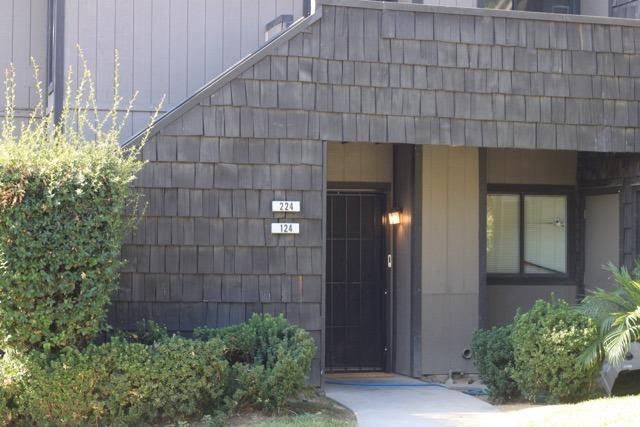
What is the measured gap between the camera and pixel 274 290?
9.72m

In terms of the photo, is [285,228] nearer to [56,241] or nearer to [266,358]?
[266,358]

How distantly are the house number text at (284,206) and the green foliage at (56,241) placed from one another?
74.3 inches

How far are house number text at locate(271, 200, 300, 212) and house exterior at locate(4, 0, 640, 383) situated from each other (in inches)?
0.8

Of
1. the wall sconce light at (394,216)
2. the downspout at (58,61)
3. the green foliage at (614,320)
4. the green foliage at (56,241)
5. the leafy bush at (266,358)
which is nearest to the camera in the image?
the green foliage at (56,241)

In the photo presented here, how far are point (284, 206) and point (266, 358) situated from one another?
5.51ft

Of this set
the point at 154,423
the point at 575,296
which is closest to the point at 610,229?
the point at 575,296

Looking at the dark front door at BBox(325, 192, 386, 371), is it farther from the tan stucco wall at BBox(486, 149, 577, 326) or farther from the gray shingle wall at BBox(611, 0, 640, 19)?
the gray shingle wall at BBox(611, 0, 640, 19)

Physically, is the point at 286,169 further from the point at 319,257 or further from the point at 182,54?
the point at 182,54

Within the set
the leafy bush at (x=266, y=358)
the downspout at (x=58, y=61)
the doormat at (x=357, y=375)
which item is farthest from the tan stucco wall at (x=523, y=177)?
the downspout at (x=58, y=61)

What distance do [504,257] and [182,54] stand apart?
16.8 ft

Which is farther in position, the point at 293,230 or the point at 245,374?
the point at 293,230

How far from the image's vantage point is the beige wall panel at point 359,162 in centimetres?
1205

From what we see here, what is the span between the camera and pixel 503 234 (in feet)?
41.3

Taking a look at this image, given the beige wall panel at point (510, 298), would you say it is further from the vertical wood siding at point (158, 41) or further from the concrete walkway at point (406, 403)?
the vertical wood siding at point (158, 41)
